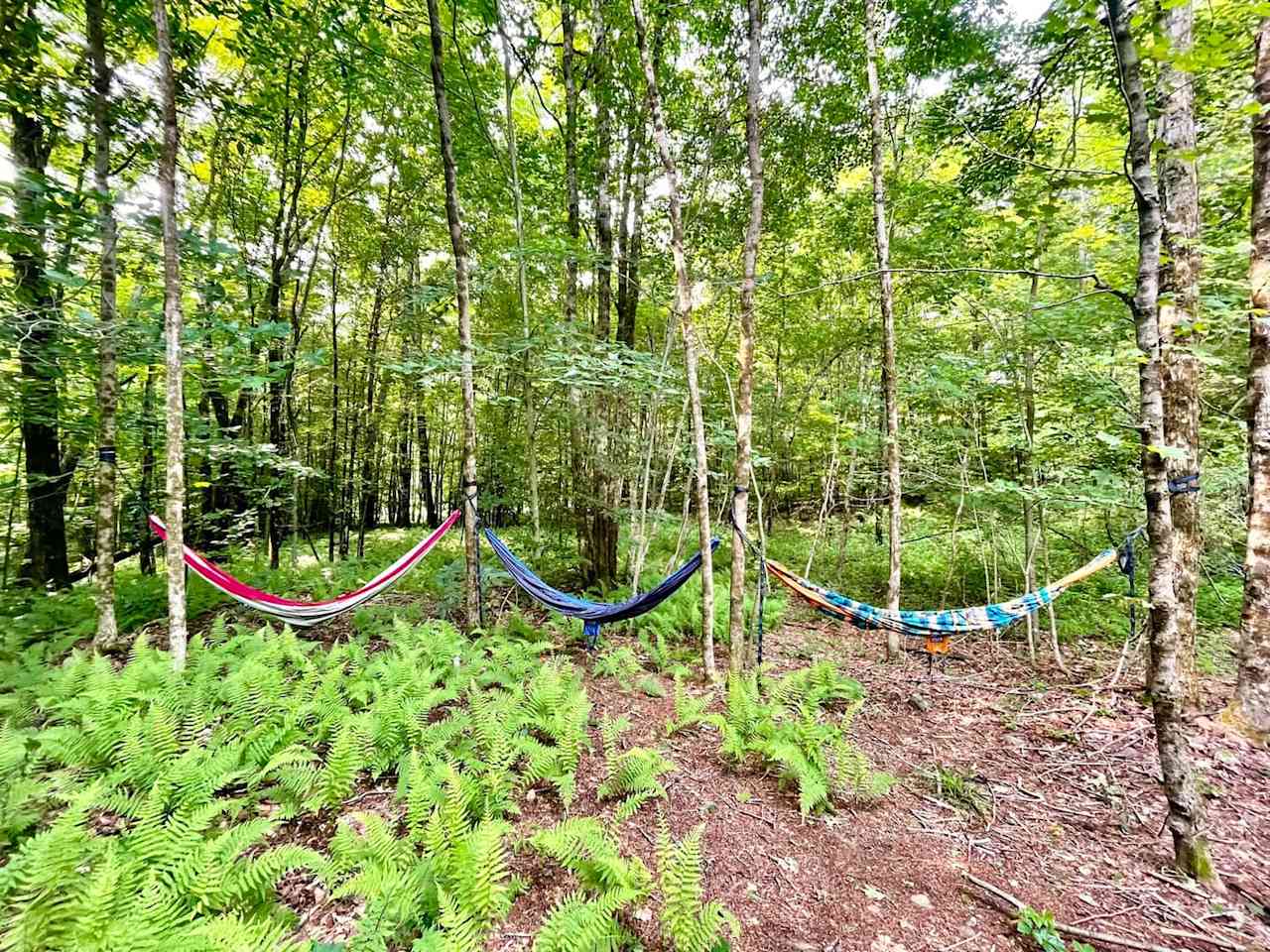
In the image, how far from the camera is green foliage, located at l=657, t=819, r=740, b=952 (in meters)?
1.25

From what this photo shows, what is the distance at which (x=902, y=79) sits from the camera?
11.7 ft

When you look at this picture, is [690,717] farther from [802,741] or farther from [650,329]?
[650,329]

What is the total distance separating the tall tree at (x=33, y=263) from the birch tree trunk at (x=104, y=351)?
187mm

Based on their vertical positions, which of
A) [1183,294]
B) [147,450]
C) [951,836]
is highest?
[1183,294]

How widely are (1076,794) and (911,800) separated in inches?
28.3

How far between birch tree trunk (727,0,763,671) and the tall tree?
302 cm

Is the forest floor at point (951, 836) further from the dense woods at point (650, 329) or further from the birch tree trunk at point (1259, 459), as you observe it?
the birch tree trunk at point (1259, 459)

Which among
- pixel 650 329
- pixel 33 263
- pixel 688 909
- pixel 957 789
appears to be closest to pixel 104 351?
pixel 33 263

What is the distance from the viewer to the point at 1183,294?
2.28 m

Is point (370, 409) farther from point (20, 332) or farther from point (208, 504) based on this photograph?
point (20, 332)

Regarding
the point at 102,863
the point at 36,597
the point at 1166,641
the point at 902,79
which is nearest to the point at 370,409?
the point at 36,597

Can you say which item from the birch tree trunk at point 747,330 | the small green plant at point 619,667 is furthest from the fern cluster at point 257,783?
the birch tree trunk at point 747,330

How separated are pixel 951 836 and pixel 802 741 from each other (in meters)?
0.60

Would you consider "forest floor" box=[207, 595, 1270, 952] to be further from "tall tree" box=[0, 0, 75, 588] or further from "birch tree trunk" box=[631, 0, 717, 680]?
"tall tree" box=[0, 0, 75, 588]
